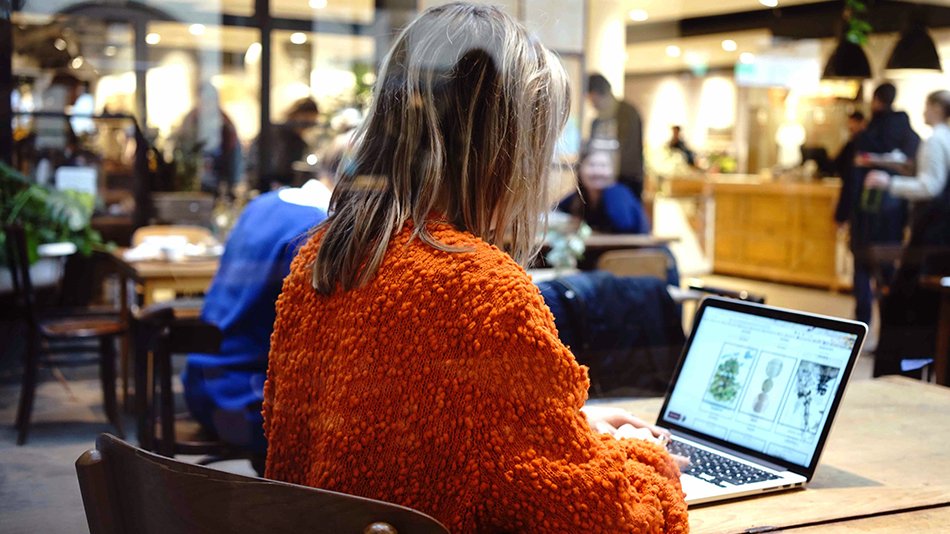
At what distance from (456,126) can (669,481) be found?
1.43 ft

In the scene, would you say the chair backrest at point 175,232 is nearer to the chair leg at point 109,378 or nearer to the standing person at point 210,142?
the standing person at point 210,142

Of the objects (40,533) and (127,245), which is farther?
(127,245)

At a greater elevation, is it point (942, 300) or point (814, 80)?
point (814, 80)

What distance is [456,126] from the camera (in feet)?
3.71

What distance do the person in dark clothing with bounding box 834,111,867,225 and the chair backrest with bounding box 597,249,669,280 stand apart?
1458mm

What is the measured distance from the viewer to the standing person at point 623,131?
14.9 feet

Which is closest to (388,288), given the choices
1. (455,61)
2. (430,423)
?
(430,423)

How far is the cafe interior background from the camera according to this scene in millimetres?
2826

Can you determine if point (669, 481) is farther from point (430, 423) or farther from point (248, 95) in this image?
point (248, 95)

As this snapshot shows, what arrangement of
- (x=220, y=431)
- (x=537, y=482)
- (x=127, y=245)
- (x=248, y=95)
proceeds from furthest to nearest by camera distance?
1. (x=248, y=95)
2. (x=127, y=245)
3. (x=220, y=431)
4. (x=537, y=482)

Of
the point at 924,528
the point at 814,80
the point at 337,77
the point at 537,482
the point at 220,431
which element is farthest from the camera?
the point at 814,80

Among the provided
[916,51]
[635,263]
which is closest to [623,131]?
[635,263]

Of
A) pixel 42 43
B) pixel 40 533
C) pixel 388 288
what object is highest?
pixel 42 43

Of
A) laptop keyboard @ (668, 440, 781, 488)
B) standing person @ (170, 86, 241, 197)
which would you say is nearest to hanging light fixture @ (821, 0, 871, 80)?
standing person @ (170, 86, 241, 197)
